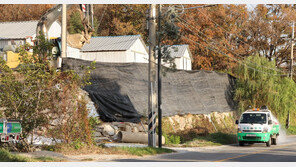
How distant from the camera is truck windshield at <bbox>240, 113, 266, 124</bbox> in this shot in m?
24.7

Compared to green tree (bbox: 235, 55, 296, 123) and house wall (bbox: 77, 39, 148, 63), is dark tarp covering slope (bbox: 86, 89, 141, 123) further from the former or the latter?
green tree (bbox: 235, 55, 296, 123)

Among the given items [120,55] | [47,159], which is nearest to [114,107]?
[47,159]

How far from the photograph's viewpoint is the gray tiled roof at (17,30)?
42.6 meters

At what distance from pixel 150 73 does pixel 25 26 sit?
28.3m

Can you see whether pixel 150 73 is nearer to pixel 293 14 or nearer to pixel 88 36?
pixel 88 36

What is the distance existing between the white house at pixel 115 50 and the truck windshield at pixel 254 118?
43.9 feet

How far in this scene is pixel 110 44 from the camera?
122ft

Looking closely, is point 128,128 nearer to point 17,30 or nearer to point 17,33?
point 17,33

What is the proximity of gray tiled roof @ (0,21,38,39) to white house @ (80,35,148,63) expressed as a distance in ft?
26.1

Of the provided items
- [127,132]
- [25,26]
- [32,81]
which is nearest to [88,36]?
[25,26]

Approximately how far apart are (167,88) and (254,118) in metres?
6.14

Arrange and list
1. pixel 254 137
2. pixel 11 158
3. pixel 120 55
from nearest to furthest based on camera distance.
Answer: pixel 11 158 < pixel 254 137 < pixel 120 55

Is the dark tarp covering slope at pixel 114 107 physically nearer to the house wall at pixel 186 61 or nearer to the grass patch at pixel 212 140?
the grass patch at pixel 212 140

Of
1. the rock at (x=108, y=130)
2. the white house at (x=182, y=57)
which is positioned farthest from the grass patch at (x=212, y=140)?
the white house at (x=182, y=57)
